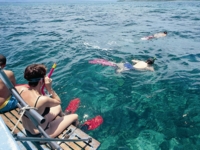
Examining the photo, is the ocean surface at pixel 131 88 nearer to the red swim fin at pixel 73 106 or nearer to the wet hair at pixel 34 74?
the red swim fin at pixel 73 106

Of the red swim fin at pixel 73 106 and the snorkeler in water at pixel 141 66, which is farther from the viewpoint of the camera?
the snorkeler in water at pixel 141 66

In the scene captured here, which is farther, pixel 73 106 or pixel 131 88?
pixel 131 88

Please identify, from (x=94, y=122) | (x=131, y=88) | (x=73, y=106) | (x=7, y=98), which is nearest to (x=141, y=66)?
(x=131, y=88)

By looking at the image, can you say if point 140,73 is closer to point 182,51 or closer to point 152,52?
point 152,52

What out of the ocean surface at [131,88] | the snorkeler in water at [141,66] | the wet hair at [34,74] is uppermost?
the wet hair at [34,74]

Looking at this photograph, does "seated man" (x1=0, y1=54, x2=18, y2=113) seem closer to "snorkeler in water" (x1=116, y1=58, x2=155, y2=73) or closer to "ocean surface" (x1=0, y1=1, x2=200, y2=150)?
"ocean surface" (x1=0, y1=1, x2=200, y2=150)

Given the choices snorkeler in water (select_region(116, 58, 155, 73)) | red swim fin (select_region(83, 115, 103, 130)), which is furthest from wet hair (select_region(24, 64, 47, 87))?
snorkeler in water (select_region(116, 58, 155, 73))

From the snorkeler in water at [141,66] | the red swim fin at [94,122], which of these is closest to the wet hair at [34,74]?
the red swim fin at [94,122]

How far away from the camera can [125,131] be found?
5.82m

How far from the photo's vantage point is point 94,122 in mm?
6016

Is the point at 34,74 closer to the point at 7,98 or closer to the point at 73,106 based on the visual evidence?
the point at 7,98

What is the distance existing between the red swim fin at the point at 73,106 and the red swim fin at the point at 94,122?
0.87m

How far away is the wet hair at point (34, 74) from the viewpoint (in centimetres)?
355

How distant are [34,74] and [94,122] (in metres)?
3.18
